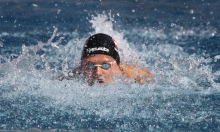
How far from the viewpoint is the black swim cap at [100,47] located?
4.83 metres

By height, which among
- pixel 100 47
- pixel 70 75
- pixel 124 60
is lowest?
pixel 70 75

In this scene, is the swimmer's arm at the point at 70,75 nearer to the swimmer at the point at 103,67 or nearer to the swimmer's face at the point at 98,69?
the swimmer at the point at 103,67

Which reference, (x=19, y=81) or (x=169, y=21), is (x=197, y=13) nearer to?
(x=169, y=21)

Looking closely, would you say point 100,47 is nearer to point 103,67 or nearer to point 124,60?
point 103,67

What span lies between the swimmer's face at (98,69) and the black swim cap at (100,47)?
8 centimetres

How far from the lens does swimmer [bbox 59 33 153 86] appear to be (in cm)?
456

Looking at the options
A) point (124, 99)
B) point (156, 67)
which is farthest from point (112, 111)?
point (156, 67)

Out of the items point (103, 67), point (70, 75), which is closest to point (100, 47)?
point (103, 67)

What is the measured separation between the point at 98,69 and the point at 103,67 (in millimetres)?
78

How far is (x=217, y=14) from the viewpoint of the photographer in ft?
26.9

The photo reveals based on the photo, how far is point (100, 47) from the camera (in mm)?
4871

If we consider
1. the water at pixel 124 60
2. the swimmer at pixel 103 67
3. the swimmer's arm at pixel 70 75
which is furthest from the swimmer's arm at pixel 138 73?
the swimmer's arm at pixel 70 75

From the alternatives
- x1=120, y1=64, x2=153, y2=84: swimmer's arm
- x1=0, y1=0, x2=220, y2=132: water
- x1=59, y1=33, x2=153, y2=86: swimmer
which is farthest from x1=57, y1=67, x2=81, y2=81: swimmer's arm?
x1=120, y1=64, x2=153, y2=84: swimmer's arm

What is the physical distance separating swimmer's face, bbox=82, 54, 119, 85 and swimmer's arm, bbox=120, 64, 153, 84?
0.63ft
